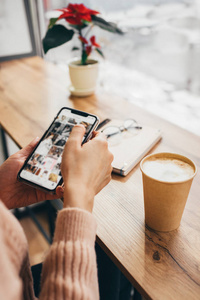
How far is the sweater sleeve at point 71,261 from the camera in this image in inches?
16.4

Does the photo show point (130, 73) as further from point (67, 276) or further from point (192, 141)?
point (67, 276)

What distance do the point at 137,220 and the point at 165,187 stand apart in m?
0.14

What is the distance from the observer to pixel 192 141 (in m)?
0.89

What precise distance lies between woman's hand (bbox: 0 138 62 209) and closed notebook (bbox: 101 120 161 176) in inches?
8.9

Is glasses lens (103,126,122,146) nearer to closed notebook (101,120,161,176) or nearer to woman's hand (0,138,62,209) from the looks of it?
closed notebook (101,120,161,176)

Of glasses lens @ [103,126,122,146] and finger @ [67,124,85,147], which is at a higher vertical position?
finger @ [67,124,85,147]

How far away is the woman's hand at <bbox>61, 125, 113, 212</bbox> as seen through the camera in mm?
509

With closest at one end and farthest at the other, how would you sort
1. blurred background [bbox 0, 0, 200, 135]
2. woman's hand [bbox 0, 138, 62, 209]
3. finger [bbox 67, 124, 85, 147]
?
1. finger [bbox 67, 124, 85, 147]
2. woman's hand [bbox 0, 138, 62, 209]
3. blurred background [bbox 0, 0, 200, 135]

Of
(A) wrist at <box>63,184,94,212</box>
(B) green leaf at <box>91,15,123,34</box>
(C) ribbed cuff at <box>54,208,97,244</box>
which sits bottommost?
(C) ribbed cuff at <box>54,208,97,244</box>

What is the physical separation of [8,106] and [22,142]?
1.13 ft

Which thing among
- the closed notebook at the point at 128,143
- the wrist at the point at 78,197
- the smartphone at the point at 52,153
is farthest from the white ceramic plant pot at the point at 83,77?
the wrist at the point at 78,197

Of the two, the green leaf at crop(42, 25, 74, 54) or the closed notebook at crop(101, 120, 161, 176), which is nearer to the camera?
the closed notebook at crop(101, 120, 161, 176)

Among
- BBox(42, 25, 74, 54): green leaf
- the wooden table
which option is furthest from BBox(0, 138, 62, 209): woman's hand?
BBox(42, 25, 74, 54): green leaf

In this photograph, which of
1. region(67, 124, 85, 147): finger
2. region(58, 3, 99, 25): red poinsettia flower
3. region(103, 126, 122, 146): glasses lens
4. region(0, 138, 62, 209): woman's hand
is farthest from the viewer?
region(58, 3, 99, 25): red poinsettia flower
